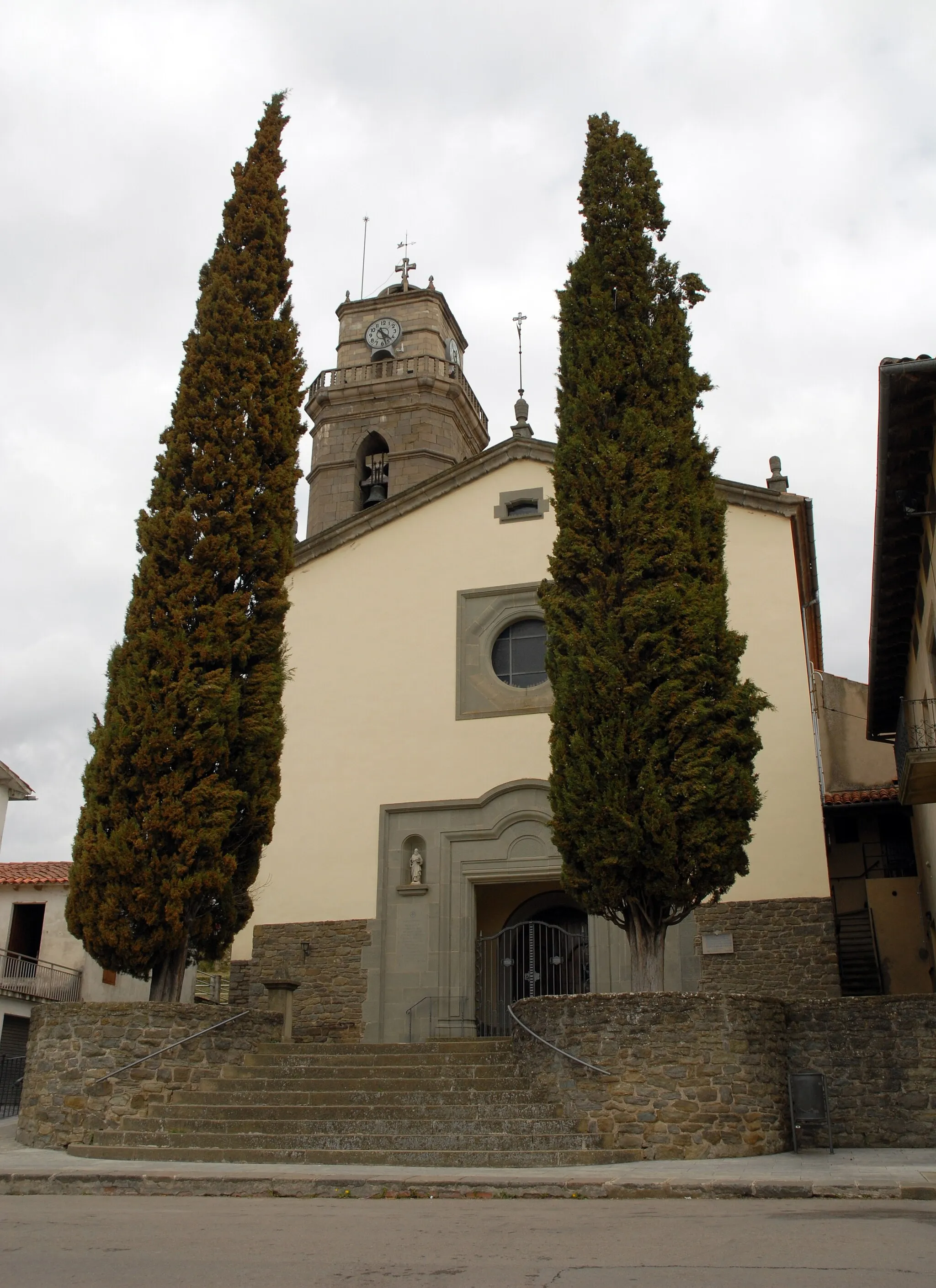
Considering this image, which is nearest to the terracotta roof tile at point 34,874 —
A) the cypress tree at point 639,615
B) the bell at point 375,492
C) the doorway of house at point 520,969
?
the bell at point 375,492

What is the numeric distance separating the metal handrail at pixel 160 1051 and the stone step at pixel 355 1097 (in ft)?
1.41

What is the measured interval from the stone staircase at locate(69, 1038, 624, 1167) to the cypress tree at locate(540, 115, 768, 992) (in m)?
1.69

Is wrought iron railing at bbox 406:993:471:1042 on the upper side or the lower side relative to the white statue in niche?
lower

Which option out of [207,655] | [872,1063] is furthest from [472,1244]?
[207,655]

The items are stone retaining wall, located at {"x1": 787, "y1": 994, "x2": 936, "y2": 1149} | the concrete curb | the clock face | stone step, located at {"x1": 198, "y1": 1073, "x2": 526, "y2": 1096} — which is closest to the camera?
the concrete curb

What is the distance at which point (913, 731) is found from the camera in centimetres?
1254

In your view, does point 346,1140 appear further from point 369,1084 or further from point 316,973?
point 316,973

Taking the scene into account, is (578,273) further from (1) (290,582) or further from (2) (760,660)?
(1) (290,582)

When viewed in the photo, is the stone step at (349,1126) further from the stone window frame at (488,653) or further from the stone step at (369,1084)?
the stone window frame at (488,653)

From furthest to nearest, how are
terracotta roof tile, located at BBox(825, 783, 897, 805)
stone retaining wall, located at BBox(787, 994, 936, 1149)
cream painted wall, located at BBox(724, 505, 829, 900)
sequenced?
terracotta roof tile, located at BBox(825, 783, 897, 805), cream painted wall, located at BBox(724, 505, 829, 900), stone retaining wall, located at BBox(787, 994, 936, 1149)

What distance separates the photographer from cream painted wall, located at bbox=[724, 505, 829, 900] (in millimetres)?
14930

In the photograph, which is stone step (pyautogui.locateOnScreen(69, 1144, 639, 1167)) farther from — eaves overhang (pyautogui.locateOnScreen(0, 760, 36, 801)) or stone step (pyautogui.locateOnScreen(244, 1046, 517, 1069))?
eaves overhang (pyautogui.locateOnScreen(0, 760, 36, 801))

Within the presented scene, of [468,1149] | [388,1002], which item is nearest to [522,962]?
[388,1002]

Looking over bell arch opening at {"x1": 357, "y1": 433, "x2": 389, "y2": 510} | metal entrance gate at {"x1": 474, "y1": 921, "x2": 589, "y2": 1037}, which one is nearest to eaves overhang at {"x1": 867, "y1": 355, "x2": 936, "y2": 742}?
metal entrance gate at {"x1": 474, "y1": 921, "x2": 589, "y2": 1037}
